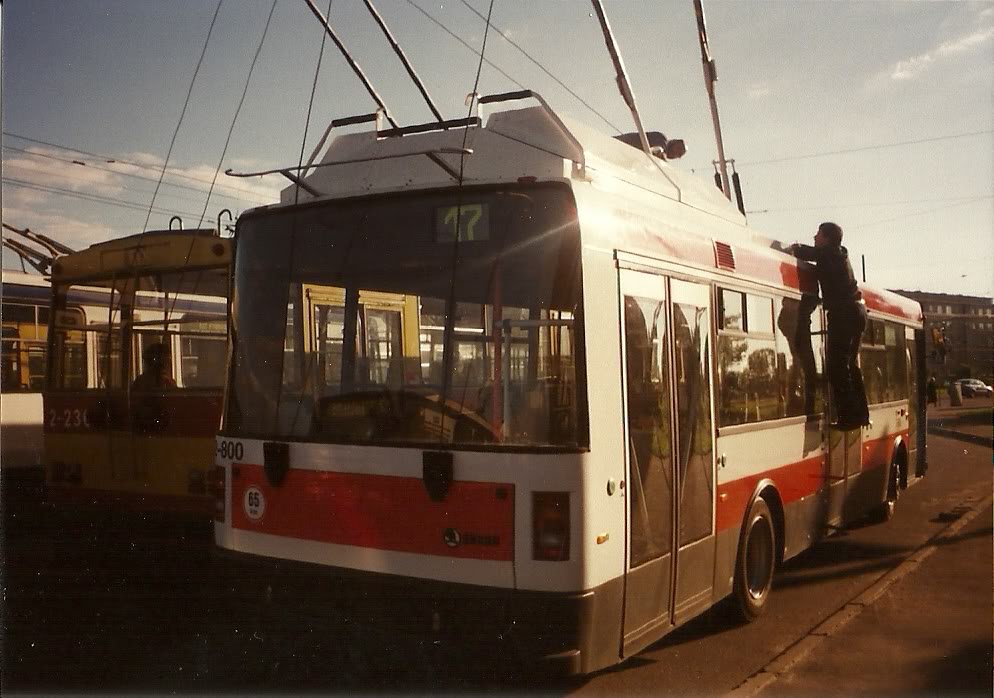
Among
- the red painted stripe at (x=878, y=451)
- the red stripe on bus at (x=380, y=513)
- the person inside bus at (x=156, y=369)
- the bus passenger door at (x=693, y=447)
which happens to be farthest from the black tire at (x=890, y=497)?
the person inside bus at (x=156, y=369)

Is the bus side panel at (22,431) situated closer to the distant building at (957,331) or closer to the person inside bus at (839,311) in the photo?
the person inside bus at (839,311)

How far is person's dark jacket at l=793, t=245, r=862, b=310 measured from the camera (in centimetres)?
865

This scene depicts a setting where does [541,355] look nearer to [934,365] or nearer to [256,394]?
[256,394]

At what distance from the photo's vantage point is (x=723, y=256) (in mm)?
6547

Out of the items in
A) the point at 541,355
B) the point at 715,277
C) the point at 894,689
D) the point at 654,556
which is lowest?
the point at 894,689

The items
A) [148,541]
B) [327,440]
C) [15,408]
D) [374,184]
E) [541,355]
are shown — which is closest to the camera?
[541,355]

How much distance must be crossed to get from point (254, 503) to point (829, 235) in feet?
19.2

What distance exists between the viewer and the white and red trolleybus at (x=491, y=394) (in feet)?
15.2

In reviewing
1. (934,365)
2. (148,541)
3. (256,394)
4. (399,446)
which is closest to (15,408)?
(148,541)

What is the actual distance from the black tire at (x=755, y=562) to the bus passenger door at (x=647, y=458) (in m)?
1.41

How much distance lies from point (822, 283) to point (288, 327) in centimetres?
543

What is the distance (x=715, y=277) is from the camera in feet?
20.8

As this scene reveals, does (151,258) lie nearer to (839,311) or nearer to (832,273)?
(832,273)

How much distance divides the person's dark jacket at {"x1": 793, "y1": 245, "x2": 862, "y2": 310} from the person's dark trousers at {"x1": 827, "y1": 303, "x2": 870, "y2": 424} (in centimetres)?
8
